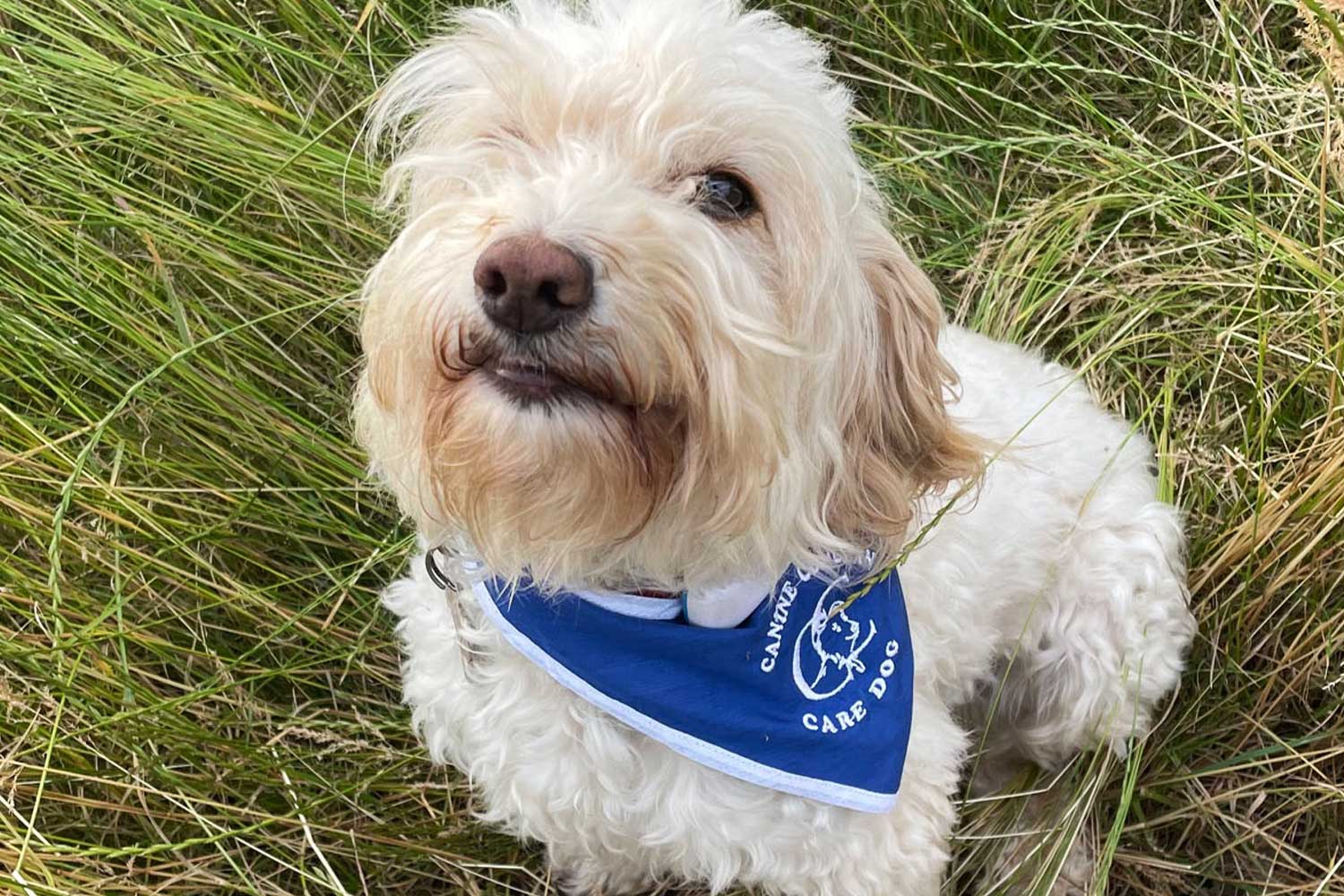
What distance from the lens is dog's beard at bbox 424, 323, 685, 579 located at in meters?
1.51

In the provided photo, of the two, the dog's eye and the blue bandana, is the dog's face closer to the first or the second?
the dog's eye

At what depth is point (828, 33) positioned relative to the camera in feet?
12.0

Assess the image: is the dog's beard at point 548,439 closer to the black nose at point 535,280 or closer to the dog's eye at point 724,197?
the black nose at point 535,280

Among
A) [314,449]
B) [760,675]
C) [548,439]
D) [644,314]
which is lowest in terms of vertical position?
[314,449]

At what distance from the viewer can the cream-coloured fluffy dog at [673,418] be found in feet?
5.06

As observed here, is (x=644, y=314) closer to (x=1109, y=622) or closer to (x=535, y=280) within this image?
(x=535, y=280)

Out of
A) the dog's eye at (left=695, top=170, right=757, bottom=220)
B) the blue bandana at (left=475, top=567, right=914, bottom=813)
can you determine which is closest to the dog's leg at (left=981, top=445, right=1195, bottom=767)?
the blue bandana at (left=475, top=567, right=914, bottom=813)

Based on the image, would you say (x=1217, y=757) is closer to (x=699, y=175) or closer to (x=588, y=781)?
(x=588, y=781)

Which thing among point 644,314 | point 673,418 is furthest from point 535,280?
point 673,418

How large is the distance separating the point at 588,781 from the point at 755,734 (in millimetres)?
310

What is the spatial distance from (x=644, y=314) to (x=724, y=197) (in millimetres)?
369

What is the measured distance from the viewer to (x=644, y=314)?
4.89ft

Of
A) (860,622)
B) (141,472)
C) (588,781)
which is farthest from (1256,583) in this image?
(141,472)

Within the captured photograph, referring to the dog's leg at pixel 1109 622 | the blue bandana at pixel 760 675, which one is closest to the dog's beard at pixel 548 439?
the blue bandana at pixel 760 675
